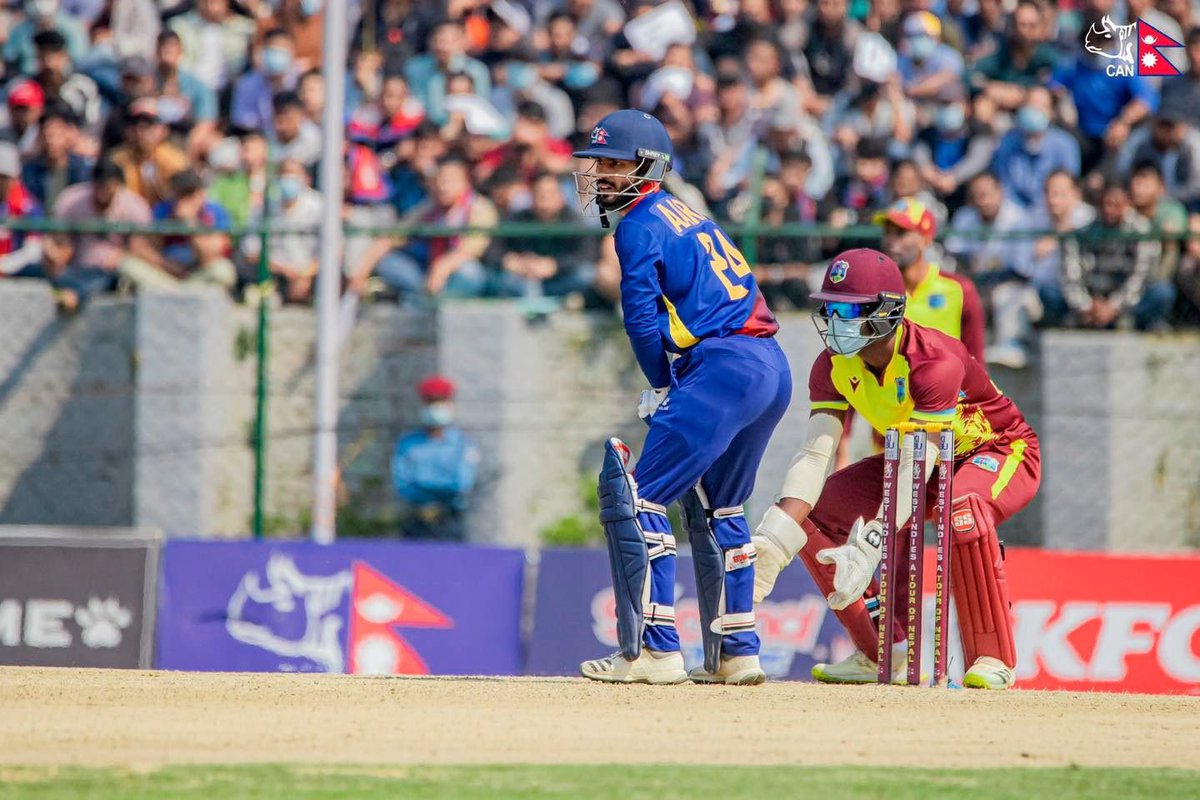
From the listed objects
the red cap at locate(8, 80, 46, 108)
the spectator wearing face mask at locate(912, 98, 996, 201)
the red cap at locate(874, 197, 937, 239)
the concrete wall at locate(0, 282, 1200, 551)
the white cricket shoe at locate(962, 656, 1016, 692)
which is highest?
the red cap at locate(8, 80, 46, 108)

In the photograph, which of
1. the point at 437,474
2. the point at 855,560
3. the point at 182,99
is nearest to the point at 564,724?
the point at 855,560

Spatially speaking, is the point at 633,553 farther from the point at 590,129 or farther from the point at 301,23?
the point at 301,23

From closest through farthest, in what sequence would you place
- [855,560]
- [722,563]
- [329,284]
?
[722,563], [855,560], [329,284]

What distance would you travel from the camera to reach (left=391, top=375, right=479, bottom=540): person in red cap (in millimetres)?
13945

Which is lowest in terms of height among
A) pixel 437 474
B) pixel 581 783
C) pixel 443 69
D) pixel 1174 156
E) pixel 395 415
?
pixel 581 783

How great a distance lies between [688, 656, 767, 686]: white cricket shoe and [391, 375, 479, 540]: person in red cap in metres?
5.76

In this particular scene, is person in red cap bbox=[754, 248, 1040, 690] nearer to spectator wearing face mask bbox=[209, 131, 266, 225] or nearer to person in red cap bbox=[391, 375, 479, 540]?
person in red cap bbox=[391, 375, 479, 540]

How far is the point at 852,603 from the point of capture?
348 inches

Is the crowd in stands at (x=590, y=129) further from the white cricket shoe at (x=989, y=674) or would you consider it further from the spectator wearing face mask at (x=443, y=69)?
the white cricket shoe at (x=989, y=674)

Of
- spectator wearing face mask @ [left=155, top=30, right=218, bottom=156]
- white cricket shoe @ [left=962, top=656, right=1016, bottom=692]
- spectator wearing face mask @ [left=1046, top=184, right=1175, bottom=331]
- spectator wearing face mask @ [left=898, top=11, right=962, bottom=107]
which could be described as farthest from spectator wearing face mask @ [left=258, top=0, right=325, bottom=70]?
white cricket shoe @ [left=962, top=656, right=1016, bottom=692]

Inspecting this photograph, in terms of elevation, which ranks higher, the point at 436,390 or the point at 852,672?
the point at 436,390

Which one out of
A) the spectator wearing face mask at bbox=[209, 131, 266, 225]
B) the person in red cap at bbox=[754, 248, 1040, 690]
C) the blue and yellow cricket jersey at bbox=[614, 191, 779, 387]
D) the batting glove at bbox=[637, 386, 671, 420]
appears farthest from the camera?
the spectator wearing face mask at bbox=[209, 131, 266, 225]

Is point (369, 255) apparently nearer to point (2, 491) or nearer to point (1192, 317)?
point (2, 491)

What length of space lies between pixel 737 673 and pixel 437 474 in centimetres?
Result: 595
